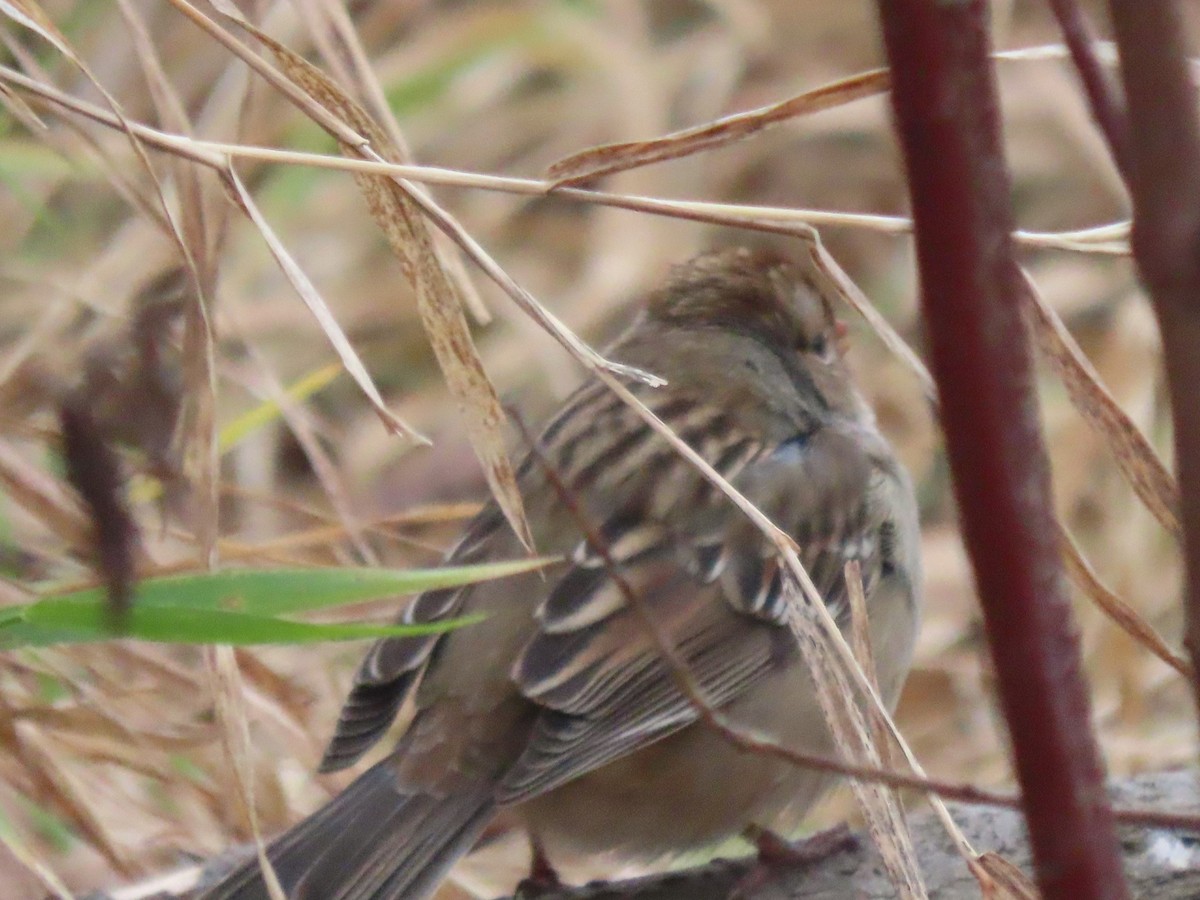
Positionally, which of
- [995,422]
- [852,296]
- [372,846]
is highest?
[995,422]

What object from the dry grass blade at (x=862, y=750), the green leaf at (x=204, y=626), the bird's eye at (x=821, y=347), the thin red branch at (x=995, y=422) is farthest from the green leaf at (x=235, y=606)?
the bird's eye at (x=821, y=347)

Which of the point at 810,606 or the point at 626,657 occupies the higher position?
the point at 810,606

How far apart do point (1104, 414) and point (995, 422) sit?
0.83m

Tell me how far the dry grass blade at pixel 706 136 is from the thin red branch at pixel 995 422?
0.70 meters

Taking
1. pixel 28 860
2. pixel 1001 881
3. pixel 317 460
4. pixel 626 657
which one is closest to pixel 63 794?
pixel 28 860

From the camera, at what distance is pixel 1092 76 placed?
1.98ft

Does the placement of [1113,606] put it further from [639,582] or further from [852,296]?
[639,582]

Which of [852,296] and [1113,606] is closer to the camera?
[1113,606]

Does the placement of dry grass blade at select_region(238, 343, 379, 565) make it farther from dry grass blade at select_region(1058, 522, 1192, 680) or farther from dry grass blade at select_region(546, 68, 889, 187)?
dry grass blade at select_region(1058, 522, 1192, 680)

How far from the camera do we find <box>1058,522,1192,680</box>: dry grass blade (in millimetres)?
1266

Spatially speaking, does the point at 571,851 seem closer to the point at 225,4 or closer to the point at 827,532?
the point at 827,532

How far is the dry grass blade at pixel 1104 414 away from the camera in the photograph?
4.35 feet

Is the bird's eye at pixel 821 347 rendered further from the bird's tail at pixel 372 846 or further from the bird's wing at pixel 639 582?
the bird's tail at pixel 372 846

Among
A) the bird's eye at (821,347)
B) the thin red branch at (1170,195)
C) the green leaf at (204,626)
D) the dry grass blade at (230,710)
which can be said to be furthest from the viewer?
the bird's eye at (821,347)
